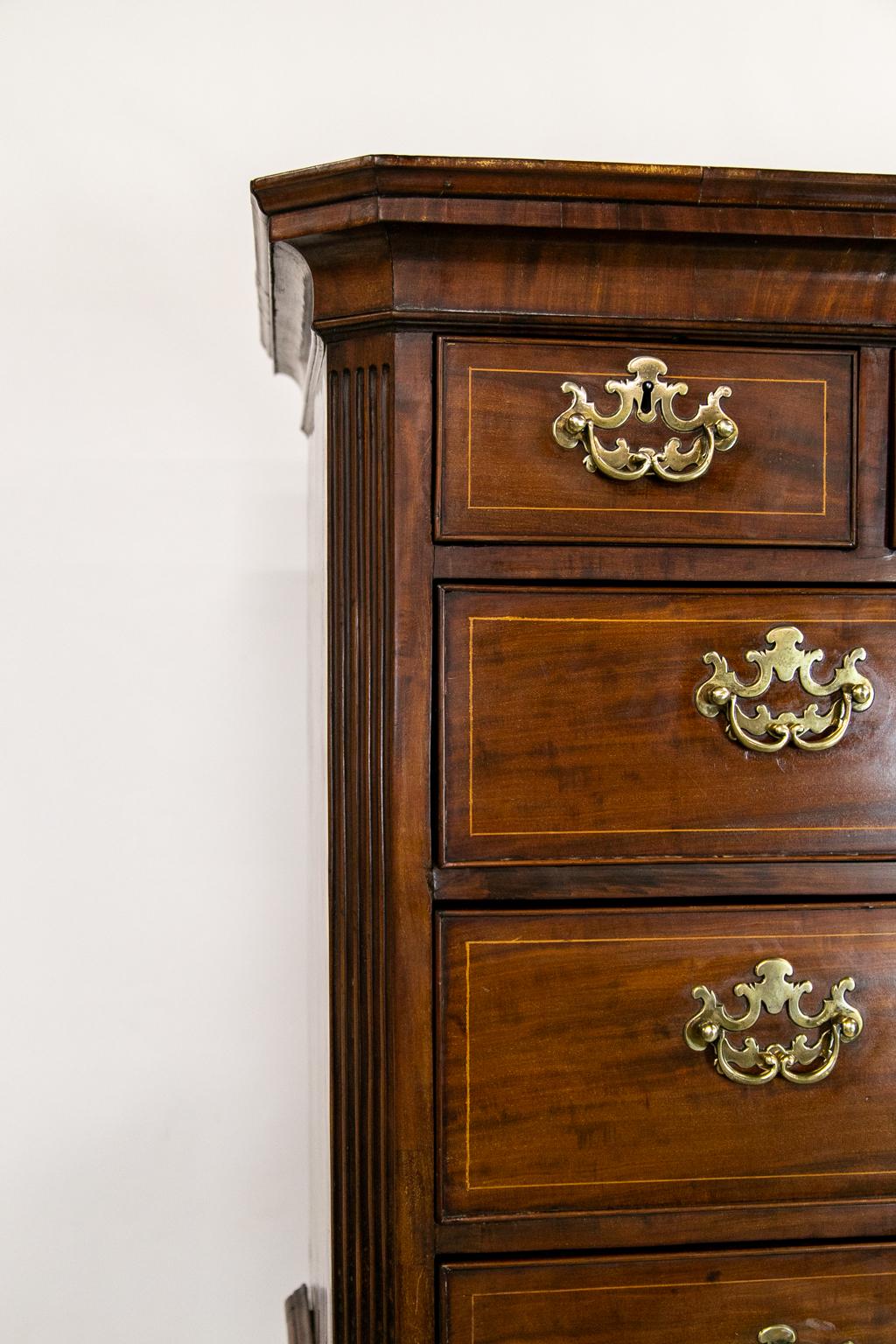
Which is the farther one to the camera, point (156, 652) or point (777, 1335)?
point (156, 652)

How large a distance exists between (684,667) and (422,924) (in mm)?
255

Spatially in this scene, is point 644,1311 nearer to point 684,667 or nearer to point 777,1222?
point 777,1222

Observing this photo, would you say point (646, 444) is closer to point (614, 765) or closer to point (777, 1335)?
point (614, 765)

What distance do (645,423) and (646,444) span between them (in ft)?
0.05

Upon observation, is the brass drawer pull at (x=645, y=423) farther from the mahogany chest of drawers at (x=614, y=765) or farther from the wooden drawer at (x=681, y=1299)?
the wooden drawer at (x=681, y=1299)

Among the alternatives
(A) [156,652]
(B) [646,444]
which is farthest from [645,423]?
(A) [156,652]

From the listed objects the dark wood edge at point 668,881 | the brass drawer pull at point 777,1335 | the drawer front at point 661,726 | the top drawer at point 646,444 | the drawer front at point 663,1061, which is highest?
the top drawer at point 646,444

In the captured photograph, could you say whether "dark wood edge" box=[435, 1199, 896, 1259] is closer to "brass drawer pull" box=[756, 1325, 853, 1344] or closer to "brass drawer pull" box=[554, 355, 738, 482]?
"brass drawer pull" box=[756, 1325, 853, 1344]

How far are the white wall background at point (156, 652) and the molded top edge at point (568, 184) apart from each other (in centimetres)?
60

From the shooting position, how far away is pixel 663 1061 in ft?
2.65

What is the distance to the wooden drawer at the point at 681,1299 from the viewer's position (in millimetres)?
797

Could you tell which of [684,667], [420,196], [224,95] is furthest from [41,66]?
[684,667]

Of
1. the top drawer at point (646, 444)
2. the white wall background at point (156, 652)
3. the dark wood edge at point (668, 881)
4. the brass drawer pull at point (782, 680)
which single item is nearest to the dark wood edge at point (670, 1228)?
the dark wood edge at point (668, 881)

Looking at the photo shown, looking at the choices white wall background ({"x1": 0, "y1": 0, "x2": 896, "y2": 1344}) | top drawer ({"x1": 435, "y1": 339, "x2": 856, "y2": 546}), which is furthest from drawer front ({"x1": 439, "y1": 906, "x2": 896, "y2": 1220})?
white wall background ({"x1": 0, "y1": 0, "x2": 896, "y2": 1344})
